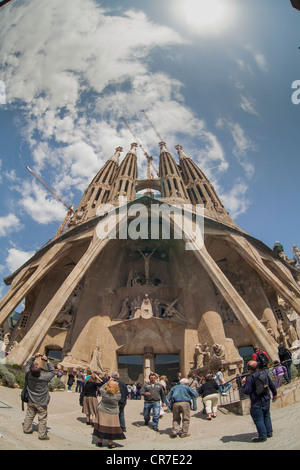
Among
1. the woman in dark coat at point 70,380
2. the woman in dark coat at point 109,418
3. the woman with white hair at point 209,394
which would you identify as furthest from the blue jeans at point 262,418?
the woman in dark coat at point 70,380

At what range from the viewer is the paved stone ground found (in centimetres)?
319

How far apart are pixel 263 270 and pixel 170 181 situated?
55.4 ft

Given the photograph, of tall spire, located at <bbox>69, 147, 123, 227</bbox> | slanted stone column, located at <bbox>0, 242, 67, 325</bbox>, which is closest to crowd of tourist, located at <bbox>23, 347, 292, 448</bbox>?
slanted stone column, located at <bbox>0, 242, 67, 325</bbox>

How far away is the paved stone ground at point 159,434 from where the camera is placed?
3189mm

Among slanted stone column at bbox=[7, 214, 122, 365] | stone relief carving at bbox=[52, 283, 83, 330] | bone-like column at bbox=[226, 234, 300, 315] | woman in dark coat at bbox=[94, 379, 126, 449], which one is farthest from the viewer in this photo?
stone relief carving at bbox=[52, 283, 83, 330]

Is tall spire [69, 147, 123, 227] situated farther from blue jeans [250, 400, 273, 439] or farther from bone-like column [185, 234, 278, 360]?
blue jeans [250, 400, 273, 439]

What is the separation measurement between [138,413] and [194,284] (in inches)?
438

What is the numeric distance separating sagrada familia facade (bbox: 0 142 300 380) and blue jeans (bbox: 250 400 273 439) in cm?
852

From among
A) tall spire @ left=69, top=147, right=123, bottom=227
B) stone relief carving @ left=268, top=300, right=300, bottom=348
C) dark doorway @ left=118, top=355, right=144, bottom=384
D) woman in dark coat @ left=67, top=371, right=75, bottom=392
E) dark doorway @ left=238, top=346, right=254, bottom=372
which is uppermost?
tall spire @ left=69, top=147, right=123, bottom=227

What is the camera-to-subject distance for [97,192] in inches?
1100

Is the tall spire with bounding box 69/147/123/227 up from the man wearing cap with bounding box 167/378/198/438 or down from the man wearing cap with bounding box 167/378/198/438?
up
